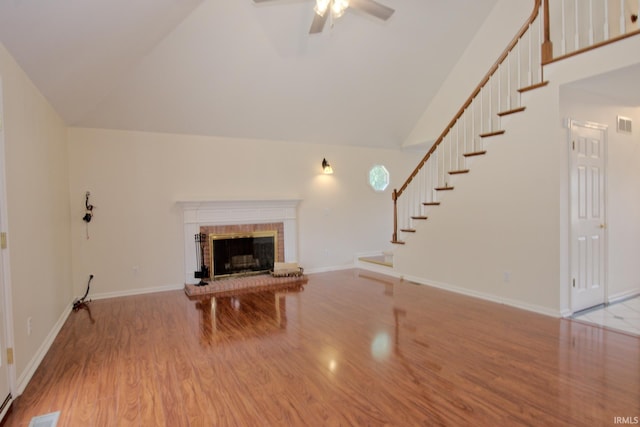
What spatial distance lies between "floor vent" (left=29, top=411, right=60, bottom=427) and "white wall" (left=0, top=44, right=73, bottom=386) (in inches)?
21.2

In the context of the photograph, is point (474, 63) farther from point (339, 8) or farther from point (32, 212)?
point (32, 212)

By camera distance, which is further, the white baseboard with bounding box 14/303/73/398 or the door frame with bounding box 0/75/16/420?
the white baseboard with bounding box 14/303/73/398

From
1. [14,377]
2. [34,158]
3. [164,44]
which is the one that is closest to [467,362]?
[14,377]

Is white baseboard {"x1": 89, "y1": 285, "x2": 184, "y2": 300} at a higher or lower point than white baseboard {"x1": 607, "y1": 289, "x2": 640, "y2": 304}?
lower

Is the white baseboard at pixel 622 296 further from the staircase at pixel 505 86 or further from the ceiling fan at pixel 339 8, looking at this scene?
the ceiling fan at pixel 339 8

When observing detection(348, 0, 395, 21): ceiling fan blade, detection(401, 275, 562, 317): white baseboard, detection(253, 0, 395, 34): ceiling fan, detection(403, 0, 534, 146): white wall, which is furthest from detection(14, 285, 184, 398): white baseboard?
detection(403, 0, 534, 146): white wall

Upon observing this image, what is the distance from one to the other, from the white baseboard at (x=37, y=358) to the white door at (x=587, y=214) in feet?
17.2

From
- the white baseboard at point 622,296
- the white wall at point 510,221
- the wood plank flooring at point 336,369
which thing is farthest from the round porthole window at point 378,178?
the white baseboard at point 622,296

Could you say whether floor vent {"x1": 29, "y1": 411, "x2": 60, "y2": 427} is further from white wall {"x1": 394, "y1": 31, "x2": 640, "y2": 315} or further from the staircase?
the staircase

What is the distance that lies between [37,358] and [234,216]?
133 inches

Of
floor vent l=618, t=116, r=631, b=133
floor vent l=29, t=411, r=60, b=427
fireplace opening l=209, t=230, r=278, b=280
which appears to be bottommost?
floor vent l=29, t=411, r=60, b=427

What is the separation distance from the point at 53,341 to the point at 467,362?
12.9ft

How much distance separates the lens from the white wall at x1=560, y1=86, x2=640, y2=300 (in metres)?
4.24

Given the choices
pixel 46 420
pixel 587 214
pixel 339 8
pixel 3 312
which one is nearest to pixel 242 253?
pixel 3 312
